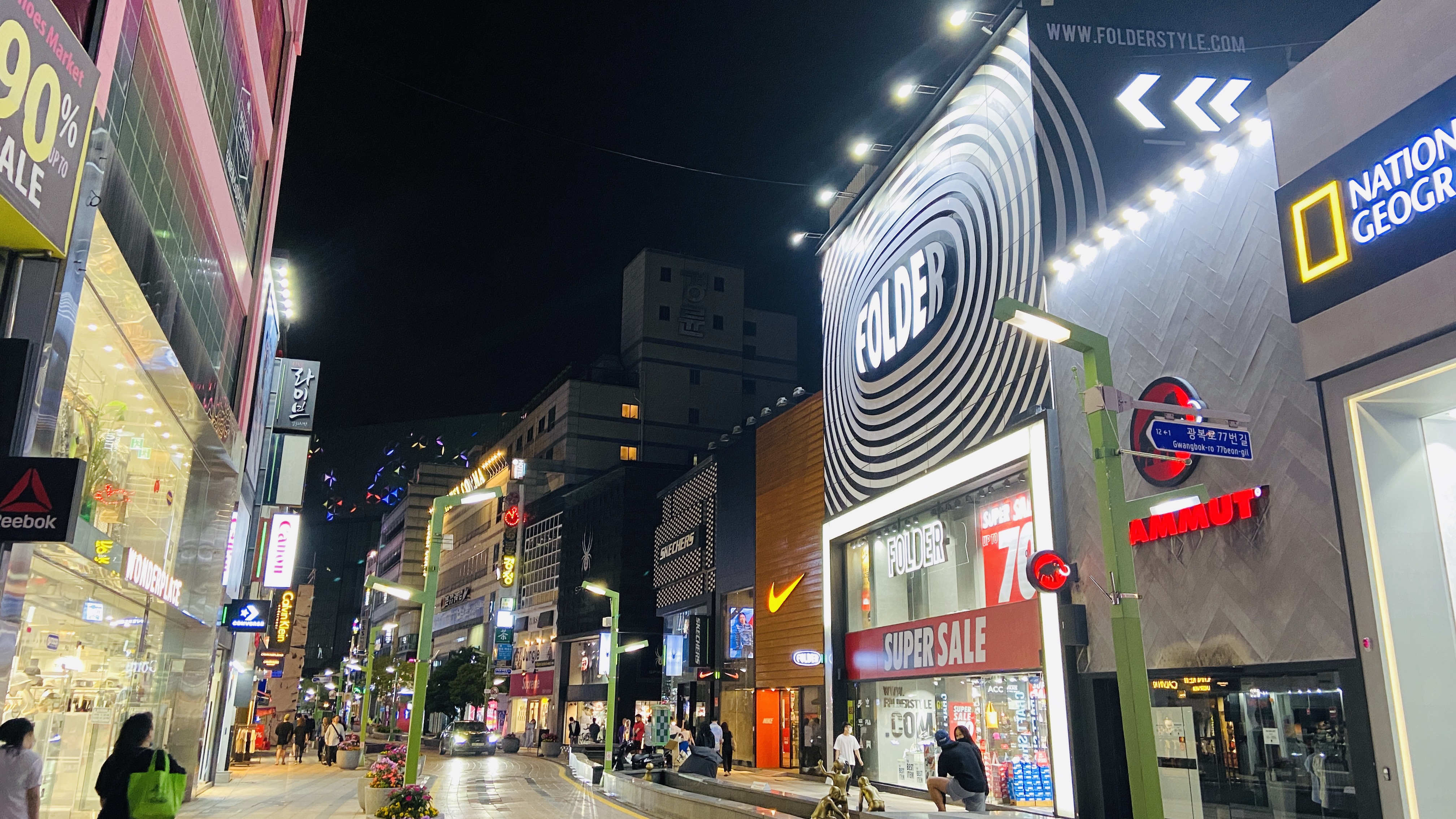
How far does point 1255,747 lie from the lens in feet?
40.4

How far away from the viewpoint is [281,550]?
28.8 meters

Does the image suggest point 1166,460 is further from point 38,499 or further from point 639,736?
point 639,736

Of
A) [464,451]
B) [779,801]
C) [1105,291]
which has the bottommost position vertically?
[779,801]

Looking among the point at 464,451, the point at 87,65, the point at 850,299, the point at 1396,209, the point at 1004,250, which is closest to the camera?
the point at 87,65

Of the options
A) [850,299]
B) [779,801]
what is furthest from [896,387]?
[779,801]

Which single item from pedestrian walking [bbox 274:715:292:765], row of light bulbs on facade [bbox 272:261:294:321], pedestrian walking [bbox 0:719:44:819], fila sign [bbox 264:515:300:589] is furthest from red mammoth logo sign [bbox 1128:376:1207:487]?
pedestrian walking [bbox 274:715:292:765]

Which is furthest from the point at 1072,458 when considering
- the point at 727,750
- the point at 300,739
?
the point at 300,739

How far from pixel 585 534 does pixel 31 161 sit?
58693 mm

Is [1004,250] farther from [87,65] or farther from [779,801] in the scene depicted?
[87,65]

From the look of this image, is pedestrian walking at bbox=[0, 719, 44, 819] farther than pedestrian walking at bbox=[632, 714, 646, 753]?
No

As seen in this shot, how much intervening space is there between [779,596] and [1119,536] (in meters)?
24.6

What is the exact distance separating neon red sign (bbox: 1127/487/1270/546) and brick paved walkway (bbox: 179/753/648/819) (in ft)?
32.6

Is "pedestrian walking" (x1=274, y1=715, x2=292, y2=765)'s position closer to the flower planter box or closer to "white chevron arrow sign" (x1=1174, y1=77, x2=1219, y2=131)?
the flower planter box

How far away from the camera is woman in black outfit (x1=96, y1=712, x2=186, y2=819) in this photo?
709 centimetres
